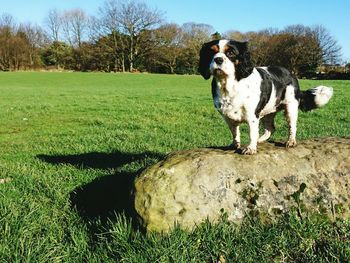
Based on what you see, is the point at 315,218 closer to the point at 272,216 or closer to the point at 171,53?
the point at 272,216

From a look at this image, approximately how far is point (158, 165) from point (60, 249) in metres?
1.30

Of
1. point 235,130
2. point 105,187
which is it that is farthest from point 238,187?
point 105,187

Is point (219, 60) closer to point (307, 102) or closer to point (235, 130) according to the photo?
point (235, 130)

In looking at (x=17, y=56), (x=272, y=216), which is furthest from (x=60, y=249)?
Result: (x=17, y=56)

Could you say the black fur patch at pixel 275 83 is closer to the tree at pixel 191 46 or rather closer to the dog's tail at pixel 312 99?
the dog's tail at pixel 312 99

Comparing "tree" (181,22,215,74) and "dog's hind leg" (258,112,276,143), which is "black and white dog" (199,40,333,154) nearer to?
"dog's hind leg" (258,112,276,143)

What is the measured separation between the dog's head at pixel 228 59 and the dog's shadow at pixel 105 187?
4.76 feet


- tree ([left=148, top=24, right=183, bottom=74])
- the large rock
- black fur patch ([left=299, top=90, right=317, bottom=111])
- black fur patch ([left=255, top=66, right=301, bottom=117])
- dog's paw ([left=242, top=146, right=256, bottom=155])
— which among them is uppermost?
tree ([left=148, top=24, right=183, bottom=74])

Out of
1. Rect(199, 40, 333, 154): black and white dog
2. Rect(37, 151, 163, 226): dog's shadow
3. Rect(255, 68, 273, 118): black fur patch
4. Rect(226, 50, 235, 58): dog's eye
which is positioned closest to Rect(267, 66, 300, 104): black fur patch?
Rect(199, 40, 333, 154): black and white dog

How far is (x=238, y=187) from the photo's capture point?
4.39m

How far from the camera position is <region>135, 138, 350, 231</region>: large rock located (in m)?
4.22

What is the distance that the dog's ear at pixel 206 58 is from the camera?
4839 millimetres

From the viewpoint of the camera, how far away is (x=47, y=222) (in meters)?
4.55

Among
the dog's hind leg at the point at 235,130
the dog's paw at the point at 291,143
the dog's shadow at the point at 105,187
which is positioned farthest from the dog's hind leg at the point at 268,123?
the dog's shadow at the point at 105,187
